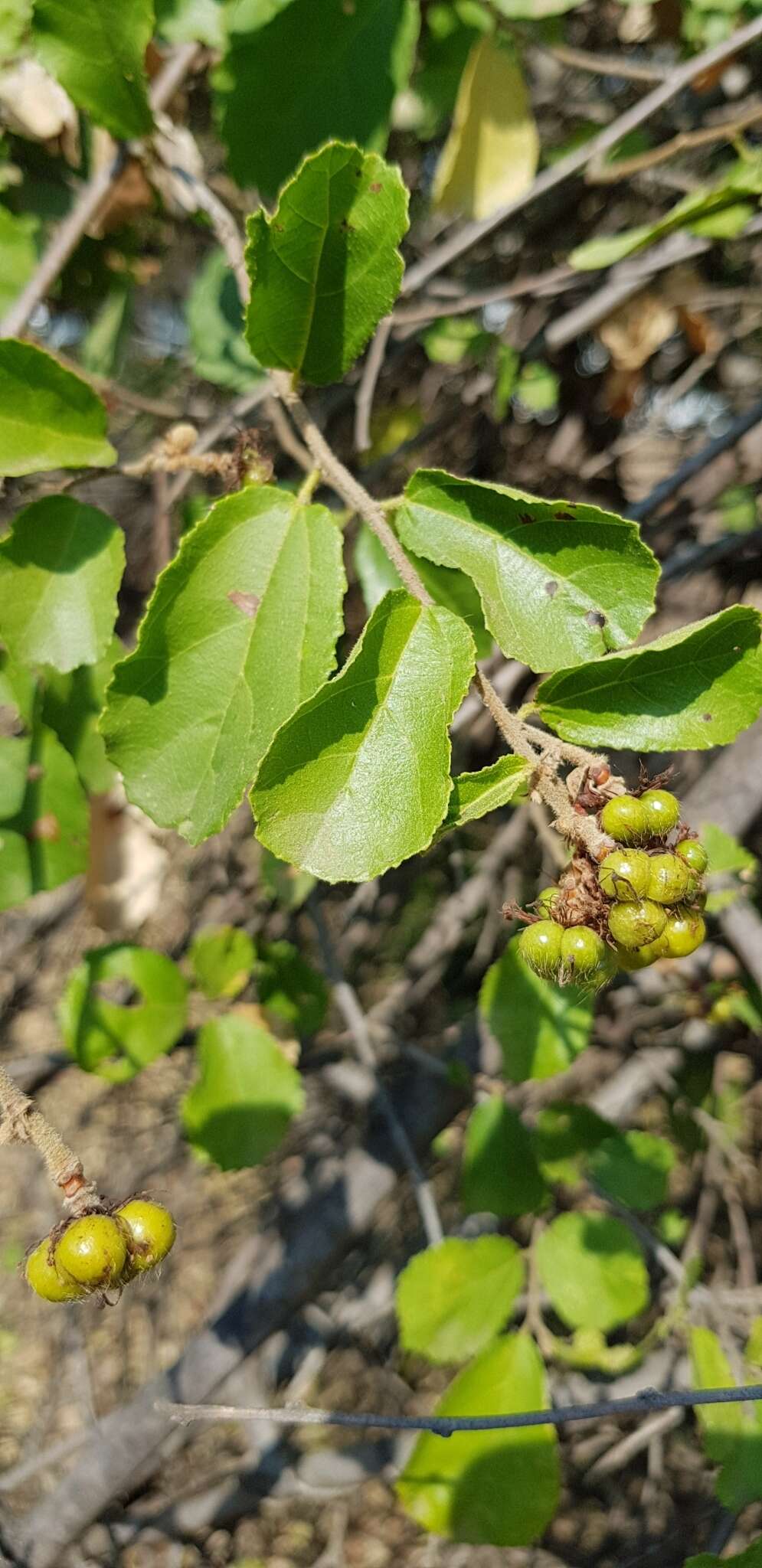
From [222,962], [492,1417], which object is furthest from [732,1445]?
[222,962]

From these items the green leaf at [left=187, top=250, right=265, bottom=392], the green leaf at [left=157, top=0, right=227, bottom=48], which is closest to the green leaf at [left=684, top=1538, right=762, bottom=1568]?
the green leaf at [left=187, top=250, right=265, bottom=392]

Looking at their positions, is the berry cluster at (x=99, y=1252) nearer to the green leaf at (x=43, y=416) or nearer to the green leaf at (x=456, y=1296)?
the green leaf at (x=43, y=416)

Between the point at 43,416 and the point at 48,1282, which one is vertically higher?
the point at 43,416

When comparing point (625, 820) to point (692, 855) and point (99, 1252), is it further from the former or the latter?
point (99, 1252)

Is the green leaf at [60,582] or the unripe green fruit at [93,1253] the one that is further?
the green leaf at [60,582]

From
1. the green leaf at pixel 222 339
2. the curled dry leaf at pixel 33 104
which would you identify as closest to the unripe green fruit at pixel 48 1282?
the green leaf at pixel 222 339
